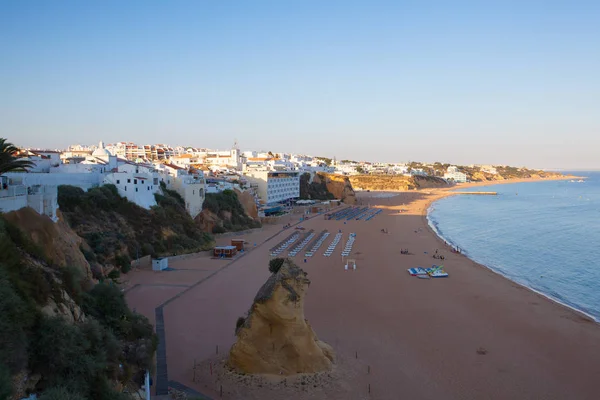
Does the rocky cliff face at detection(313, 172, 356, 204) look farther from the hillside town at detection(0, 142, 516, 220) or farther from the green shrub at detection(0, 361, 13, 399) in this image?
the green shrub at detection(0, 361, 13, 399)

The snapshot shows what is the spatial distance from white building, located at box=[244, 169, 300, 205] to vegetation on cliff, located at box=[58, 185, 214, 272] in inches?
964

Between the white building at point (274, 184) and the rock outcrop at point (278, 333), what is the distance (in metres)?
44.4

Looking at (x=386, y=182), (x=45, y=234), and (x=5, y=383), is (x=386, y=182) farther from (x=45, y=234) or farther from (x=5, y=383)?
(x=5, y=383)

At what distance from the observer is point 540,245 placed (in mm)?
36562

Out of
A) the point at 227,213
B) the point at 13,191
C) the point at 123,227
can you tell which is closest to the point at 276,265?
the point at 13,191

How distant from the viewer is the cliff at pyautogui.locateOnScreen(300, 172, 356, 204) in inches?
2943

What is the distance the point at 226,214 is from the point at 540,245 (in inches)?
1100

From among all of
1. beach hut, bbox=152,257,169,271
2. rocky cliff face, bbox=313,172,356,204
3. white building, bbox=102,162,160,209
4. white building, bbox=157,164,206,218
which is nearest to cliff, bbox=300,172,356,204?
rocky cliff face, bbox=313,172,356,204

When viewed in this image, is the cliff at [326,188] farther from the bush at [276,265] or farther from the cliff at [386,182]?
the bush at [276,265]

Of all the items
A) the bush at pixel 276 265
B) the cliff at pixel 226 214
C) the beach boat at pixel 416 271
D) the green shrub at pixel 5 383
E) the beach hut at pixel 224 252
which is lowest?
the beach hut at pixel 224 252

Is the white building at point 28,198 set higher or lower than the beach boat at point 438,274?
higher

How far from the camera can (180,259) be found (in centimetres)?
2817

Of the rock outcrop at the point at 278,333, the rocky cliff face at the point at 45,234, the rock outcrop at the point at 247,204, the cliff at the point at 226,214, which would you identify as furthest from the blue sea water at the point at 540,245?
the rocky cliff face at the point at 45,234

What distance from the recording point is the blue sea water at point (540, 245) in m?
24.6
